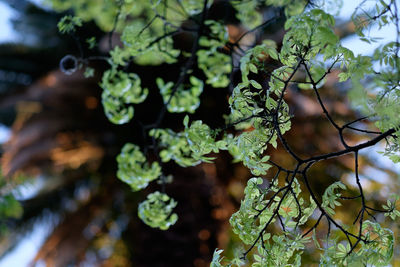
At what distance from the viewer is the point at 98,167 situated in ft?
8.54

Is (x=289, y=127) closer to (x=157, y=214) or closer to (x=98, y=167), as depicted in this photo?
(x=157, y=214)

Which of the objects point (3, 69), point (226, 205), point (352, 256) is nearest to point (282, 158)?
point (226, 205)

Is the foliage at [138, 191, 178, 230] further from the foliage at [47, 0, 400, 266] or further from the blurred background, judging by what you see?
the blurred background

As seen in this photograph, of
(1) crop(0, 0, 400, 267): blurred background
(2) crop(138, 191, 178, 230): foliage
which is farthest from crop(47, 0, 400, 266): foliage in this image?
(1) crop(0, 0, 400, 267): blurred background

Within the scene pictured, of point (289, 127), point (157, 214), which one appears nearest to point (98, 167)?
point (157, 214)

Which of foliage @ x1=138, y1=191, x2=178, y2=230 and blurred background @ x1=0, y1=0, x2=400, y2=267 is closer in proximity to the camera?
foliage @ x1=138, y1=191, x2=178, y2=230

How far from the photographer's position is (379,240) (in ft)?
1.91

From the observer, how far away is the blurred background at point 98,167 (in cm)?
165

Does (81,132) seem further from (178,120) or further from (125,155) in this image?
(125,155)

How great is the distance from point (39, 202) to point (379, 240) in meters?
2.23

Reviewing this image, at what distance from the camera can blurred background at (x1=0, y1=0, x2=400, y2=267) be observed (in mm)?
1646

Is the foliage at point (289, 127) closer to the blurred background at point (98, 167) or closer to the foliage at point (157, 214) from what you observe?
the foliage at point (157, 214)

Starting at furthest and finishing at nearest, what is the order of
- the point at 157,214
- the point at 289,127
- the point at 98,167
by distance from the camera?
the point at 98,167 → the point at 157,214 → the point at 289,127

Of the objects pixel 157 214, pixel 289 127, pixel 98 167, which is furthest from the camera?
pixel 98 167
